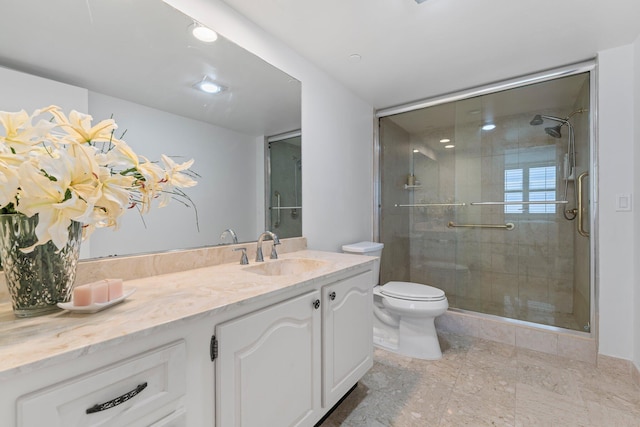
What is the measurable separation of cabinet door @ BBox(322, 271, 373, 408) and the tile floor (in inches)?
8.4

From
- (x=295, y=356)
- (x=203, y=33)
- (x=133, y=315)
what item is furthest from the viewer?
(x=203, y=33)

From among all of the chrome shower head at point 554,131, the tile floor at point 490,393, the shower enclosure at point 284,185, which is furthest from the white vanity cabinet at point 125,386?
the chrome shower head at point 554,131

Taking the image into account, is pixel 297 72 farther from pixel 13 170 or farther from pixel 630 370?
pixel 630 370

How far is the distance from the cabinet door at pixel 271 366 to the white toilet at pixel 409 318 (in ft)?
3.34

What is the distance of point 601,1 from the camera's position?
1.48 metres

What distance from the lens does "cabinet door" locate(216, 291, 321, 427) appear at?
896mm

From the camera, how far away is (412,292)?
2.12m

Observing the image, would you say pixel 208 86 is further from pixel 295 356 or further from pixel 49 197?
pixel 295 356

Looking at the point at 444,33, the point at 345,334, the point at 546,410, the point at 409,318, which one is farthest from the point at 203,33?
the point at 546,410

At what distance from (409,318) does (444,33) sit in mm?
1929

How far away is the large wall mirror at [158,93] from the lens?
1007 millimetres

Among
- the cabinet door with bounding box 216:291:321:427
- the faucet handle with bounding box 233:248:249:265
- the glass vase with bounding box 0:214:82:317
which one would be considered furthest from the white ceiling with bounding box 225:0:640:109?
the cabinet door with bounding box 216:291:321:427

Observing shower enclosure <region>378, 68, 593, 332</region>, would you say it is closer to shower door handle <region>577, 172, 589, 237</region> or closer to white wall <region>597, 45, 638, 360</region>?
shower door handle <region>577, 172, 589, 237</region>

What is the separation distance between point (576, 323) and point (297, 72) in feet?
9.19
